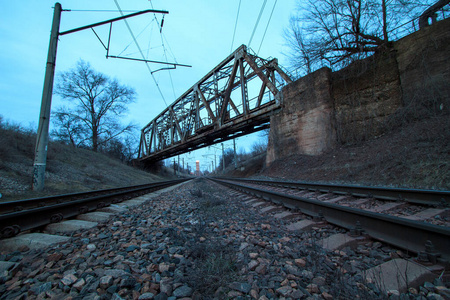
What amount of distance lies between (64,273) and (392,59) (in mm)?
15707

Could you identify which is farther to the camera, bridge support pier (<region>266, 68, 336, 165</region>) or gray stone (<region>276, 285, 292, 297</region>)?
bridge support pier (<region>266, 68, 336, 165</region>)

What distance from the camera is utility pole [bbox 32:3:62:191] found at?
25.4ft

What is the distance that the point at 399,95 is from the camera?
11.0m

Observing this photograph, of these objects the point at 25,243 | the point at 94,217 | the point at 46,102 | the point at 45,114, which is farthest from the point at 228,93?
the point at 25,243

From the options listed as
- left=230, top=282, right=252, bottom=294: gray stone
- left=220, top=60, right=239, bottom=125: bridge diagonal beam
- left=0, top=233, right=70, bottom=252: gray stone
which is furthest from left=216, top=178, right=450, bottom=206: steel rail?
left=220, top=60, right=239, bottom=125: bridge diagonal beam

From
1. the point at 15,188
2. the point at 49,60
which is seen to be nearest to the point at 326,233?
the point at 15,188

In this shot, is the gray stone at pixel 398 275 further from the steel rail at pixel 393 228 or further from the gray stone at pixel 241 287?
the gray stone at pixel 241 287

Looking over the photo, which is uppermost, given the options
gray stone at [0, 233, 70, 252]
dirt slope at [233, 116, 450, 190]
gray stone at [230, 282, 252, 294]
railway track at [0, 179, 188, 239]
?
dirt slope at [233, 116, 450, 190]

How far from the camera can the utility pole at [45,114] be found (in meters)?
7.75

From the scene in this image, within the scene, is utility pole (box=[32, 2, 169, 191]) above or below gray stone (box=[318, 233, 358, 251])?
above

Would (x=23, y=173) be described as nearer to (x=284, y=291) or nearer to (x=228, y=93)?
(x=284, y=291)

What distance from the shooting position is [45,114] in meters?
7.97

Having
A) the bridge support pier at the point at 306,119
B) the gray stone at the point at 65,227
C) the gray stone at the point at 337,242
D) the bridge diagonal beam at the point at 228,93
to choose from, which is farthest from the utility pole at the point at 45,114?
the bridge diagonal beam at the point at 228,93

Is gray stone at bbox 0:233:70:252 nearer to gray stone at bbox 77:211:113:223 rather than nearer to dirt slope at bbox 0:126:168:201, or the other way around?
gray stone at bbox 77:211:113:223
